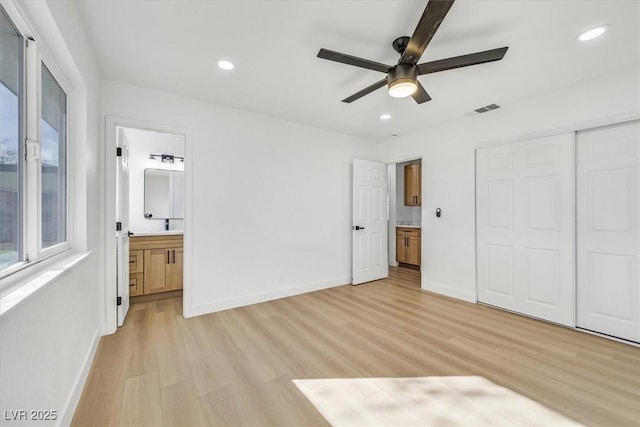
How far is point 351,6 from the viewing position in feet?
5.64

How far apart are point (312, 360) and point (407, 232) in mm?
4259

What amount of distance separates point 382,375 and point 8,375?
1998 millimetres

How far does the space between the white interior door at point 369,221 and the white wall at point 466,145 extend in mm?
526

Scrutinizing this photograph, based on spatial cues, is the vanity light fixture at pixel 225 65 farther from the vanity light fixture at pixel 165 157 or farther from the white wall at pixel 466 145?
the white wall at pixel 466 145

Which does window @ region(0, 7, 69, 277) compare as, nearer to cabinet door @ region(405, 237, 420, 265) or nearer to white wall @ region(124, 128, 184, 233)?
white wall @ region(124, 128, 184, 233)

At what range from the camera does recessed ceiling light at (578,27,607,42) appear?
1928 millimetres

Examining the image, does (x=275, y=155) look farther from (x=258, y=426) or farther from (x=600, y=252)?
(x=600, y=252)

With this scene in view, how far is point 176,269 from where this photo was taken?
3.73 metres

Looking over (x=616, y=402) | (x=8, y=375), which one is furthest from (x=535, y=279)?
(x=8, y=375)

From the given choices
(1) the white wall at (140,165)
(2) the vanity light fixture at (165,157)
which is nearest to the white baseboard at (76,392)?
(1) the white wall at (140,165)

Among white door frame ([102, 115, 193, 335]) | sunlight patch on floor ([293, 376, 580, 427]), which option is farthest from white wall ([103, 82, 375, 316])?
sunlight patch on floor ([293, 376, 580, 427])

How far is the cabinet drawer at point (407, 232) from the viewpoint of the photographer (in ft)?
18.6

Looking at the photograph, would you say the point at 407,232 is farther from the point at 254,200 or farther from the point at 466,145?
the point at 254,200

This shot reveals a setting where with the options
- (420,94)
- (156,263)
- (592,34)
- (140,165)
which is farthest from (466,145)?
(140,165)
